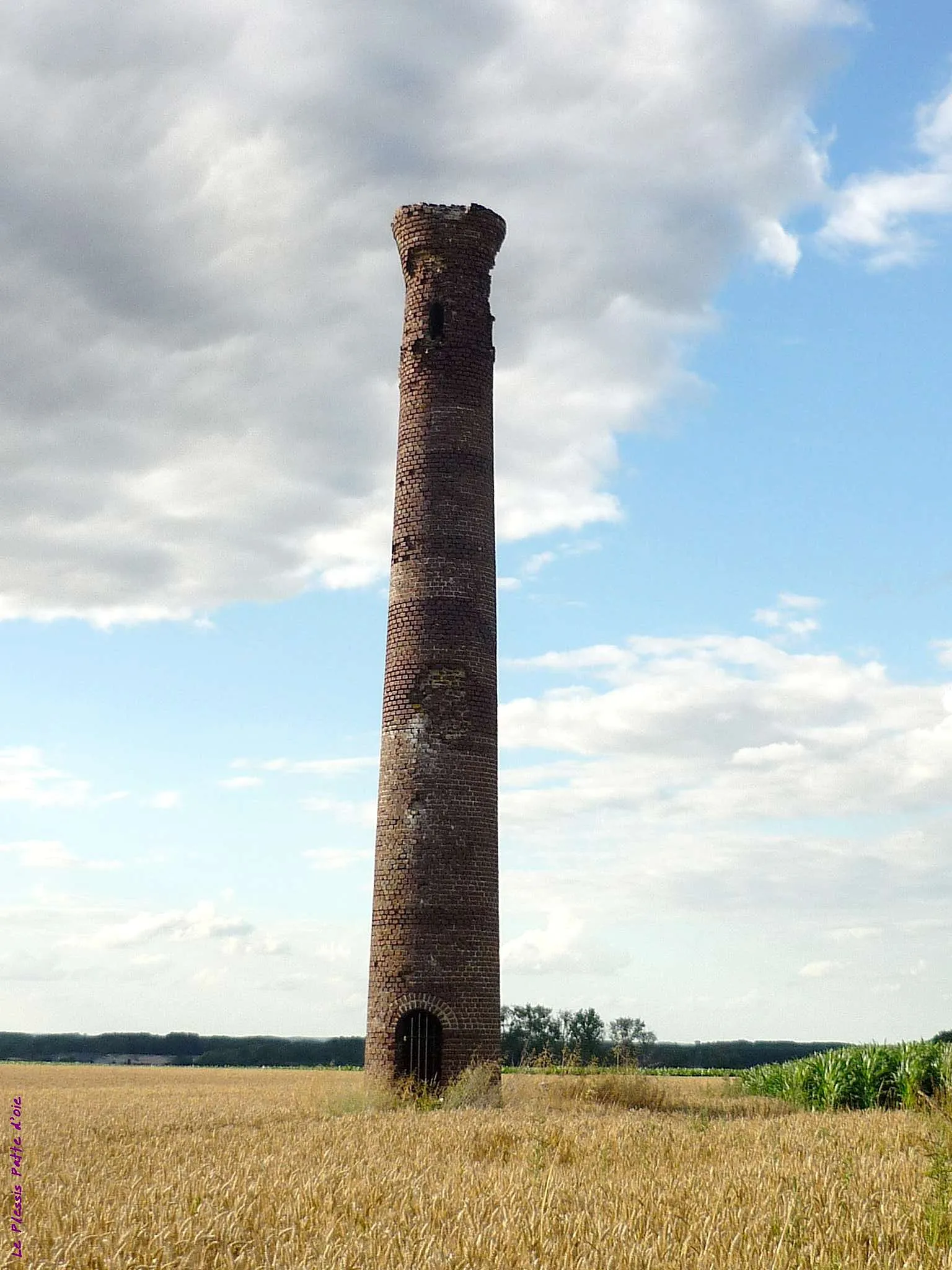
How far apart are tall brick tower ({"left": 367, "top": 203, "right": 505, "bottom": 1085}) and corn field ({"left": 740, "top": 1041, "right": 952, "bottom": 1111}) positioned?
5.56 metres

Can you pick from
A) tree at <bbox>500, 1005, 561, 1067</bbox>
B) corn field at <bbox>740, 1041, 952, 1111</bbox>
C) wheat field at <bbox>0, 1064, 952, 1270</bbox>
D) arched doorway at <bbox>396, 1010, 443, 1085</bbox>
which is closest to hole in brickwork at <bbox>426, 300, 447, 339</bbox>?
arched doorway at <bbox>396, 1010, 443, 1085</bbox>

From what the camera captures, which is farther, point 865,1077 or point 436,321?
point 436,321

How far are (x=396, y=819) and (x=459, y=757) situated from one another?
5.02ft

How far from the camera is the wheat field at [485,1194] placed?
6.76 meters

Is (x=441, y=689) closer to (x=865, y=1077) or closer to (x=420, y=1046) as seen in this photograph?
(x=420, y=1046)

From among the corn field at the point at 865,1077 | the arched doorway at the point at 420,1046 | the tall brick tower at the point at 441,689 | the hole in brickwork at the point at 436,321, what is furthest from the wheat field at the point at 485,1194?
the hole in brickwork at the point at 436,321

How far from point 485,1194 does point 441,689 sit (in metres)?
13.8

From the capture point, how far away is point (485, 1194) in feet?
28.4

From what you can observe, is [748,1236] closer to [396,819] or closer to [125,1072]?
[396,819]

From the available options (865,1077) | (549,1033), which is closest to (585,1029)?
(549,1033)

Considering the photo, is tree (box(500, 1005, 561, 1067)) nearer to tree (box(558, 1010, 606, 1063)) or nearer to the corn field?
tree (box(558, 1010, 606, 1063))

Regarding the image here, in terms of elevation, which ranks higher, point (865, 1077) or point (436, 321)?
point (436, 321)

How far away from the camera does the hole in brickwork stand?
78.8 feet

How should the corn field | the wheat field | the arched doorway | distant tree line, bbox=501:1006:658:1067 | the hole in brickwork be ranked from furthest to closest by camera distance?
1. distant tree line, bbox=501:1006:658:1067
2. the hole in brickwork
3. the corn field
4. the arched doorway
5. the wheat field
